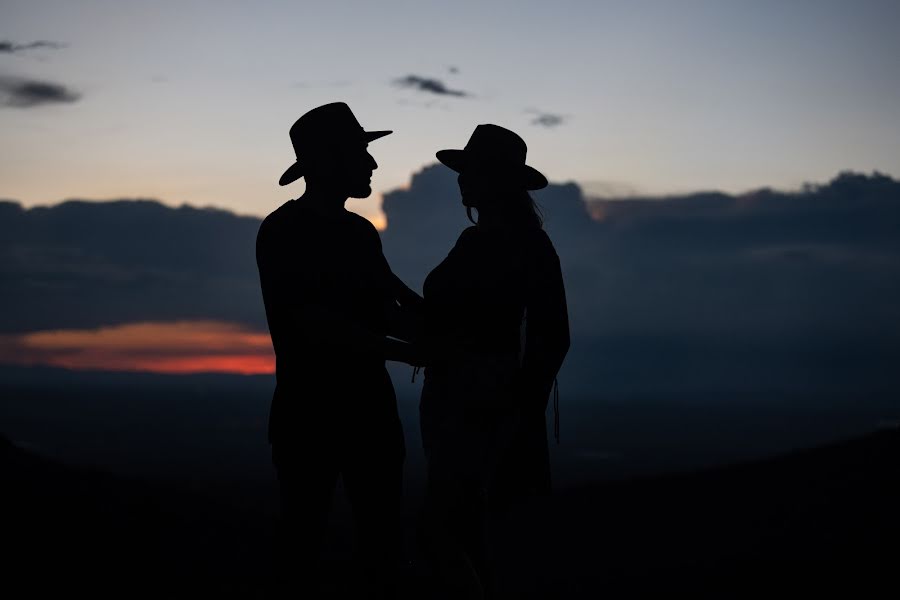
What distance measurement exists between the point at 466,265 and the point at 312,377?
1.06 m

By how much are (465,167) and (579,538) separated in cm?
663

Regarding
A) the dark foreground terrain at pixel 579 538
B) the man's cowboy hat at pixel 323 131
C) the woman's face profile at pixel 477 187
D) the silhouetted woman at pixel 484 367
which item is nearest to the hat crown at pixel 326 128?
the man's cowboy hat at pixel 323 131

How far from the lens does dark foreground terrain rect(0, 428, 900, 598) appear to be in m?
7.86

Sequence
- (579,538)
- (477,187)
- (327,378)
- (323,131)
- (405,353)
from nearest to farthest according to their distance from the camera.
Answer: (327,378) < (405,353) < (323,131) < (477,187) < (579,538)

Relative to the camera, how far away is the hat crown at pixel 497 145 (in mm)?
5473

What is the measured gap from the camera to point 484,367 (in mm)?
5172

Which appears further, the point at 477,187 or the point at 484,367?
the point at 477,187

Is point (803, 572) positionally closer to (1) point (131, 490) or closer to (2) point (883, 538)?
(2) point (883, 538)

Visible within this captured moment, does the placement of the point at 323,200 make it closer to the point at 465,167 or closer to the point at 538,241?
the point at 465,167

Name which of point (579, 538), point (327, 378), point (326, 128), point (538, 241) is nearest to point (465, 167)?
point (538, 241)

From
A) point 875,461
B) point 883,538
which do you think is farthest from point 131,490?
point 875,461

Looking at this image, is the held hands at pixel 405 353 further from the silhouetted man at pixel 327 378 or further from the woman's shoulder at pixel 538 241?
the woman's shoulder at pixel 538 241

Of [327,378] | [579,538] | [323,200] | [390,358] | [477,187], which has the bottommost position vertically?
[579,538]

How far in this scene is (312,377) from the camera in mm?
5012
